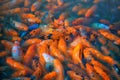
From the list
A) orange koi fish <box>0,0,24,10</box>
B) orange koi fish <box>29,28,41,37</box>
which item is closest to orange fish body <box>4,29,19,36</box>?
orange koi fish <box>29,28,41,37</box>

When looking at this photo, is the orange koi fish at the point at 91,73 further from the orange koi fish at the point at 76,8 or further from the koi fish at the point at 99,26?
the orange koi fish at the point at 76,8

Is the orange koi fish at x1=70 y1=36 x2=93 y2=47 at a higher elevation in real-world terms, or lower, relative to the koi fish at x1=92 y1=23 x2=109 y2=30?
lower

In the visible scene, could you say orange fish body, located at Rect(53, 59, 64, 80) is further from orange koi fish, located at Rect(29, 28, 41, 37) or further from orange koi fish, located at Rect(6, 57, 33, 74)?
orange koi fish, located at Rect(29, 28, 41, 37)

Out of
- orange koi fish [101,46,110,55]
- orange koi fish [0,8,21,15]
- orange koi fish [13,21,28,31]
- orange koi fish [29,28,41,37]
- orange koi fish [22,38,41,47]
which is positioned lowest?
orange koi fish [101,46,110,55]

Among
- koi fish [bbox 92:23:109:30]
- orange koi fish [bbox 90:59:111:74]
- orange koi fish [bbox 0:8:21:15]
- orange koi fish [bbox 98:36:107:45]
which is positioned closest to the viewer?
orange koi fish [bbox 90:59:111:74]

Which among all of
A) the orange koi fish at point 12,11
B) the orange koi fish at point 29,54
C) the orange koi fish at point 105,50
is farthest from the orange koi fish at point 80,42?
the orange koi fish at point 12,11

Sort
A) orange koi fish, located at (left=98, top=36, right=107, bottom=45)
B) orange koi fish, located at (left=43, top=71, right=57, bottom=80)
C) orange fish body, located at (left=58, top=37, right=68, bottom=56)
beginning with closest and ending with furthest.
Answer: orange koi fish, located at (left=43, top=71, right=57, bottom=80) → orange fish body, located at (left=58, top=37, right=68, bottom=56) → orange koi fish, located at (left=98, top=36, right=107, bottom=45)

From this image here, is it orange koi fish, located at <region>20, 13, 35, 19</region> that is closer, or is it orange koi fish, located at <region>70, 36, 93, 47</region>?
orange koi fish, located at <region>70, 36, 93, 47</region>

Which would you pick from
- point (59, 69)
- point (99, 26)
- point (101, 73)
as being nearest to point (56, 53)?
point (59, 69)
